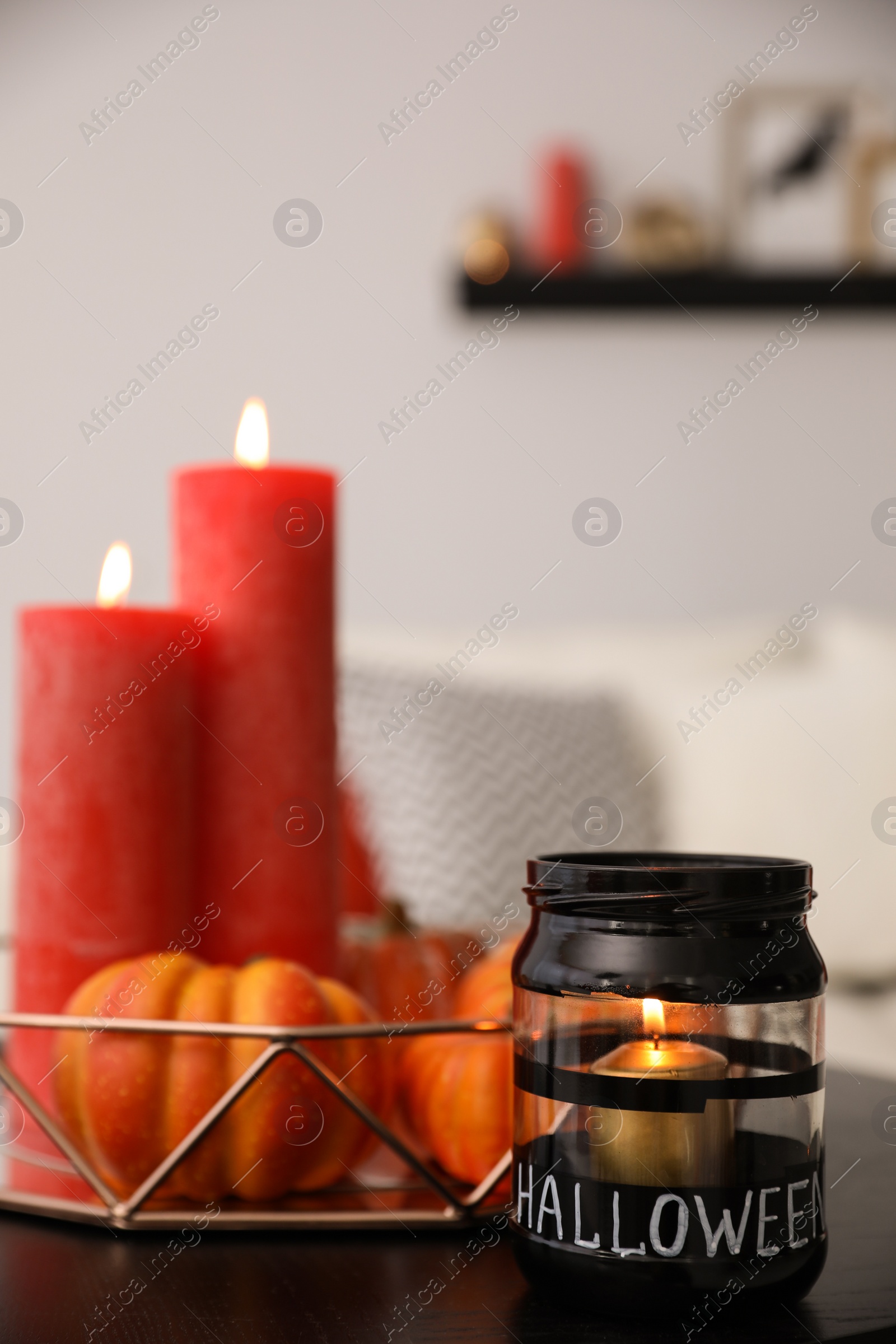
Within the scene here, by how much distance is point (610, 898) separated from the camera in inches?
14.1

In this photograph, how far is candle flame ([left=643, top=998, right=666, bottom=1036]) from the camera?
1.17 feet

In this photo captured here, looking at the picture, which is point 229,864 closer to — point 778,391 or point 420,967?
point 420,967

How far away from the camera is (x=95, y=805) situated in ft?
1.57

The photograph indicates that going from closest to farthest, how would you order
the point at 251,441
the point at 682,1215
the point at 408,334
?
the point at 682,1215 < the point at 251,441 < the point at 408,334

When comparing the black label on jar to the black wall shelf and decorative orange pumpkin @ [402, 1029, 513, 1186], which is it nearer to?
decorative orange pumpkin @ [402, 1029, 513, 1186]

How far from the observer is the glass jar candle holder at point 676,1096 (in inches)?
13.6

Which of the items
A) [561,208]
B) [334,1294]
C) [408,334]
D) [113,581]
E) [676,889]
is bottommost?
[334,1294]

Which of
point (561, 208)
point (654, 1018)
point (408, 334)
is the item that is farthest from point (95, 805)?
point (561, 208)

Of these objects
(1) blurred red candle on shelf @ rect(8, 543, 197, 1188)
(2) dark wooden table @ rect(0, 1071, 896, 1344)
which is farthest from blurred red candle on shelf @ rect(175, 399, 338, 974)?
(2) dark wooden table @ rect(0, 1071, 896, 1344)

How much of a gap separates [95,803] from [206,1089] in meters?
0.12

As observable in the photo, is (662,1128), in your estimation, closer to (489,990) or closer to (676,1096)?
(676,1096)

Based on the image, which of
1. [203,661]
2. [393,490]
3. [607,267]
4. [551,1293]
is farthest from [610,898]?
[607,267]

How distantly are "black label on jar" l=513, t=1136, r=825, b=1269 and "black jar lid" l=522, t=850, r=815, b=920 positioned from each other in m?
0.07

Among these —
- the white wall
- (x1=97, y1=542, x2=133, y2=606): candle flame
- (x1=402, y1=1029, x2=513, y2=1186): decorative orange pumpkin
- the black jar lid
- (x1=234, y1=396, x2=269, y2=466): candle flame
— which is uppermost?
the white wall
